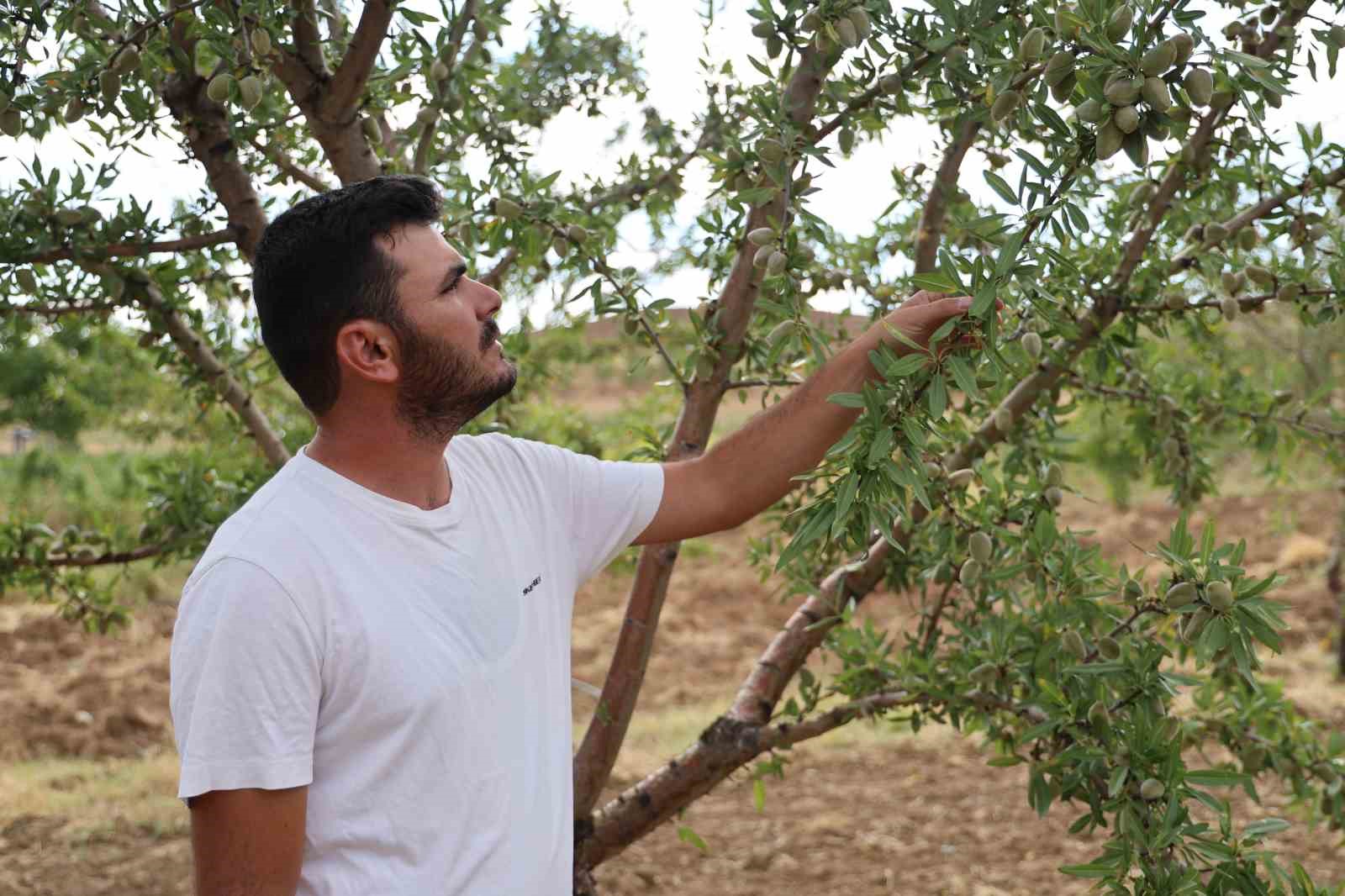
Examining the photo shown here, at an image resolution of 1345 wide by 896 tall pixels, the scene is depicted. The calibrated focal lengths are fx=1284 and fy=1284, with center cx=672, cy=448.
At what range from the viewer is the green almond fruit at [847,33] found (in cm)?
175

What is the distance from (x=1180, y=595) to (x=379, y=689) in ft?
3.09

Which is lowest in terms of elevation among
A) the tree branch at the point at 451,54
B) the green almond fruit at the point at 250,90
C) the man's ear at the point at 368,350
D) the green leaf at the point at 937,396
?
the green leaf at the point at 937,396

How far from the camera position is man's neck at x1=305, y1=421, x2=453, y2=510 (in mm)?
1612

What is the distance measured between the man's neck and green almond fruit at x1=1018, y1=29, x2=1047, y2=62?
0.86 m

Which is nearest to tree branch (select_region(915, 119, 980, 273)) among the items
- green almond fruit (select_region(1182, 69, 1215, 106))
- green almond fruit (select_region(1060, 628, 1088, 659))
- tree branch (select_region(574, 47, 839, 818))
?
tree branch (select_region(574, 47, 839, 818))

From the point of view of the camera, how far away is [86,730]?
230 inches

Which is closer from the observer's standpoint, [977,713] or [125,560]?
[977,713]

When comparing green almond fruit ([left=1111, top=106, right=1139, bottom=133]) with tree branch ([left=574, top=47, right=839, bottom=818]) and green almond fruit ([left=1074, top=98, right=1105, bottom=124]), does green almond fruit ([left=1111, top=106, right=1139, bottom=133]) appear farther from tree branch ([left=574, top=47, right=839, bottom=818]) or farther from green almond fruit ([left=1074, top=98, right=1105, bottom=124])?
tree branch ([left=574, top=47, right=839, bottom=818])

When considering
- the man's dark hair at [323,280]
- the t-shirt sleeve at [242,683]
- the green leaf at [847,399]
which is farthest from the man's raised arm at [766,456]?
the t-shirt sleeve at [242,683]

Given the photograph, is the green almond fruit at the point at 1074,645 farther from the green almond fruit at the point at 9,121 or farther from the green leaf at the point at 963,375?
the green almond fruit at the point at 9,121

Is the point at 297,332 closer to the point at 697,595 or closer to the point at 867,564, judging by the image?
the point at 867,564

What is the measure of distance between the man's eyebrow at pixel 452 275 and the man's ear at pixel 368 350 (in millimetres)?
100

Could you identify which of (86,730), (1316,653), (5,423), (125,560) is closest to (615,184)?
(125,560)

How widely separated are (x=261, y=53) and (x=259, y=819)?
44.2 inches
